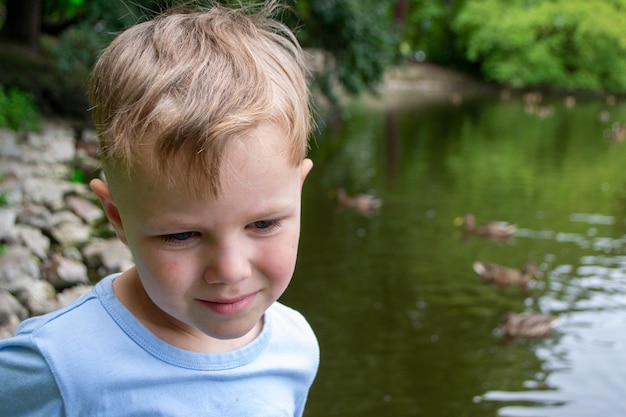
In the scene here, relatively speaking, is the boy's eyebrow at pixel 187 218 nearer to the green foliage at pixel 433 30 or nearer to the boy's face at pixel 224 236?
the boy's face at pixel 224 236

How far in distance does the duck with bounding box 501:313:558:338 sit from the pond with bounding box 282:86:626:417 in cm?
5

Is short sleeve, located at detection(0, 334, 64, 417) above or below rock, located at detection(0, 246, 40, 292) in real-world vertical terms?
above

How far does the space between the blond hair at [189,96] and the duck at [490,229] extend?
5453mm

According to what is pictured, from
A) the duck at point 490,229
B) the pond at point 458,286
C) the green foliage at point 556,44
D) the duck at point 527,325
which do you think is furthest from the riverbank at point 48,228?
the green foliage at point 556,44

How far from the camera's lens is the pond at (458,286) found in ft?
12.5

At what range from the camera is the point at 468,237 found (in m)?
6.57

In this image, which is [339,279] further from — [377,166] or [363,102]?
[363,102]

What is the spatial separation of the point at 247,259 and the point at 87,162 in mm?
7721

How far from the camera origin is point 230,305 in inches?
47.6

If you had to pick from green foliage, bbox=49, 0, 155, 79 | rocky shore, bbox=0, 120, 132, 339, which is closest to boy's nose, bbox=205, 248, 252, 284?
rocky shore, bbox=0, 120, 132, 339

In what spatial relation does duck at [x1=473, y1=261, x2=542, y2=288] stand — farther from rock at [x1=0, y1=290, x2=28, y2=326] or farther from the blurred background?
rock at [x1=0, y1=290, x2=28, y2=326]

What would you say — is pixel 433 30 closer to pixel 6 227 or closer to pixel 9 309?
pixel 6 227

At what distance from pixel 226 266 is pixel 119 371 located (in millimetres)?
258

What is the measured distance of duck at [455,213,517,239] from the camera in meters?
6.52
